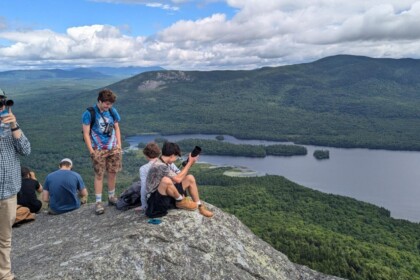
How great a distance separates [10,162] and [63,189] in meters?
7.35

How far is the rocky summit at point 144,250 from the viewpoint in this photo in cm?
1030

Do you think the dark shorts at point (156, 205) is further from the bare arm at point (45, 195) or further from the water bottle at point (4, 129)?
the bare arm at point (45, 195)

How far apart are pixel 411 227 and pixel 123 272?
113899mm

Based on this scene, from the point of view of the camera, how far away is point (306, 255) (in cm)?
5316

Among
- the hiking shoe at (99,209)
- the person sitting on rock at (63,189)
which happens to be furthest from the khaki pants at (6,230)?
the person sitting on rock at (63,189)

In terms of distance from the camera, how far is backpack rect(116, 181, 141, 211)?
14148mm

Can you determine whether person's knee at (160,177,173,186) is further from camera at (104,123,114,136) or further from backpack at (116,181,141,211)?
camera at (104,123,114,136)

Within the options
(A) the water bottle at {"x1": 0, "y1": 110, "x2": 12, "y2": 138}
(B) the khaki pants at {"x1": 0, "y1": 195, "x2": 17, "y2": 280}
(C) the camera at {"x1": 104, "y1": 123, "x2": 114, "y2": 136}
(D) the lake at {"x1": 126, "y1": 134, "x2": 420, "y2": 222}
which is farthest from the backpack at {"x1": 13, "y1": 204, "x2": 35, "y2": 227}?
(D) the lake at {"x1": 126, "y1": 134, "x2": 420, "y2": 222}

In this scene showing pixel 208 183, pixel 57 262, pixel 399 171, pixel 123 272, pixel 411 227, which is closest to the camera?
pixel 123 272

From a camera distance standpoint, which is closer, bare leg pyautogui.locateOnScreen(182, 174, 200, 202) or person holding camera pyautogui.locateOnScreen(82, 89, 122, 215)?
bare leg pyautogui.locateOnScreen(182, 174, 200, 202)

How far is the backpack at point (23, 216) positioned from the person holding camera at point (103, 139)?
12.5ft

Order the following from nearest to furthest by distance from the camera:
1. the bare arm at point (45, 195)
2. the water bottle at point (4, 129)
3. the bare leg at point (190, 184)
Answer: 1. the water bottle at point (4, 129)
2. the bare leg at point (190, 184)
3. the bare arm at point (45, 195)

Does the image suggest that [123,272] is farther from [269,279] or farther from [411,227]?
[411,227]

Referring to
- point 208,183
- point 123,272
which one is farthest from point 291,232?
point 208,183
